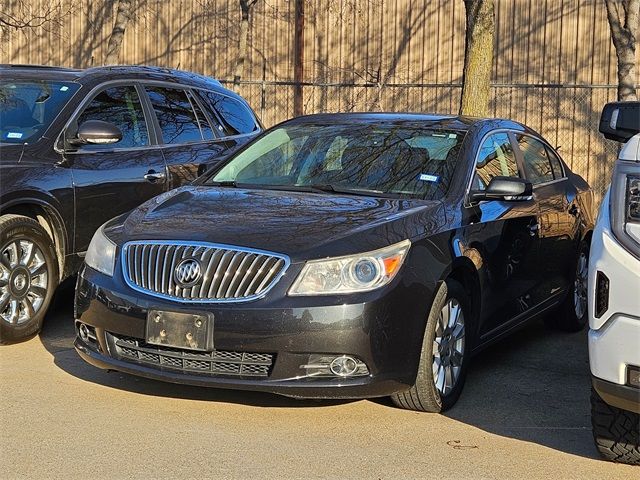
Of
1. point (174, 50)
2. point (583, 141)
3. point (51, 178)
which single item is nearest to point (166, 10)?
point (174, 50)

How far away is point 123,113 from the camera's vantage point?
751cm

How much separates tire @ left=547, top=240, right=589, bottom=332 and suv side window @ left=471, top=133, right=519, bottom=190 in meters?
1.14

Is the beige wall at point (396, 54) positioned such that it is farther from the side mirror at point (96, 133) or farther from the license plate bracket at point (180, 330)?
the license plate bracket at point (180, 330)

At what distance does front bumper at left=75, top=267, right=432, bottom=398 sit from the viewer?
182 inches

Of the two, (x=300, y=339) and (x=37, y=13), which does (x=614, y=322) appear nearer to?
(x=300, y=339)

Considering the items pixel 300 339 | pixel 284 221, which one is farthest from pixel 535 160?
pixel 300 339

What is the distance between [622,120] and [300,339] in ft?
7.03

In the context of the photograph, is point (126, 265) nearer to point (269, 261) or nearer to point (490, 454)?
point (269, 261)

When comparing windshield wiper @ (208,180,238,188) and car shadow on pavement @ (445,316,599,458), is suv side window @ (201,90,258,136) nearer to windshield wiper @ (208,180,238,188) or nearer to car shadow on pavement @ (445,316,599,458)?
windshield wiper @ (208,180,238,188)

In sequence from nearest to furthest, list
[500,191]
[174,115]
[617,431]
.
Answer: [617,431] → [500,191] → [174,115]

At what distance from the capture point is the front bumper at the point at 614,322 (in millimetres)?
3957

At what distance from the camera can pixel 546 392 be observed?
19.1 feet

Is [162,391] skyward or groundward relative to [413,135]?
groundward

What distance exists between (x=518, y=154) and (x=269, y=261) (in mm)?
2623
